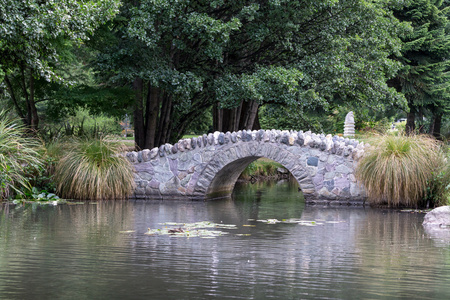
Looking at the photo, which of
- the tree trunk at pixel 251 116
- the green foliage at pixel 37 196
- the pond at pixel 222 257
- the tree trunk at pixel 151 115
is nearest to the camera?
the pond at pixel 222 257

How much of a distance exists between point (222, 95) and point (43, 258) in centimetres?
1006

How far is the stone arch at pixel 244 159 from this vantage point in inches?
547

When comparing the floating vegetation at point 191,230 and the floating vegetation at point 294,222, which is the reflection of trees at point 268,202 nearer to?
the floating vegetation at point 294,222

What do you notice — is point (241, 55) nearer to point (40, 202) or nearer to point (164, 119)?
point (164, 119)

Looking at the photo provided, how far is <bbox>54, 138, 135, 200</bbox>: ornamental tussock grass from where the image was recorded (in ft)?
44.5

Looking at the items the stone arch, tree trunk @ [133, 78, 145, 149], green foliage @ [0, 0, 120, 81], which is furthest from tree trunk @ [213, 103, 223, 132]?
green foliage @ [0, 0, 120, 81]

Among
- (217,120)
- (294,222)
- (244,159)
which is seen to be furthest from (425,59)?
(294,222)

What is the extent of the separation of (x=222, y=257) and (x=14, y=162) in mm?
7441

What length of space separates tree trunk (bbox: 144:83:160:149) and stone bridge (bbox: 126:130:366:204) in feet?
9.85

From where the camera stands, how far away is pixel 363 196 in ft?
43.9

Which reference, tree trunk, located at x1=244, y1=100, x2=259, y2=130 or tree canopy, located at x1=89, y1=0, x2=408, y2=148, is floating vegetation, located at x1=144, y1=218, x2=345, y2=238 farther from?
tree trunk, located at x1=244, y1=100, x2=259, y2=130

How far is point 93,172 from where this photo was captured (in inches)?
535

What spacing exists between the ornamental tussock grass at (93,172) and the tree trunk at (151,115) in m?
3.39

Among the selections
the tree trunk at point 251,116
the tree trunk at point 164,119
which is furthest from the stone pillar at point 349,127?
the tree trunk at point 164,119
